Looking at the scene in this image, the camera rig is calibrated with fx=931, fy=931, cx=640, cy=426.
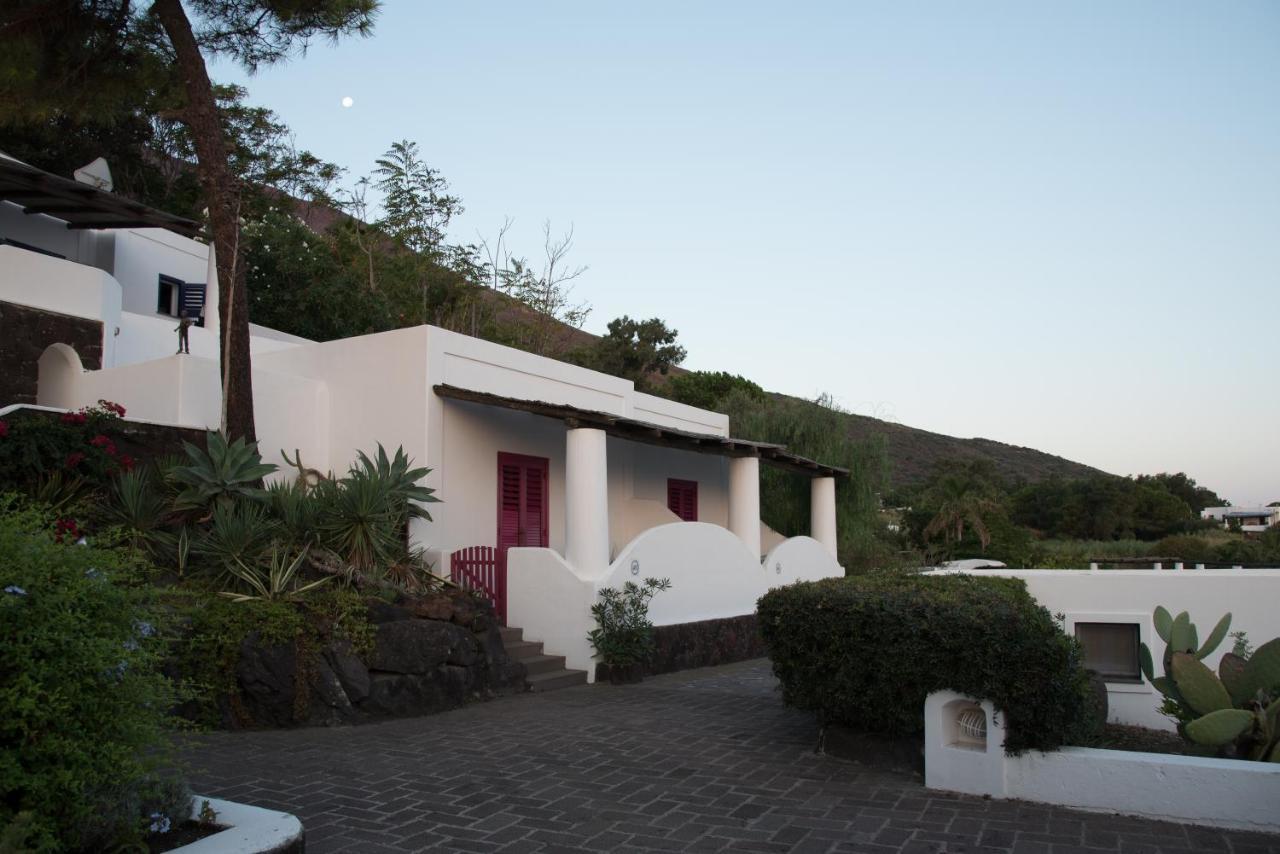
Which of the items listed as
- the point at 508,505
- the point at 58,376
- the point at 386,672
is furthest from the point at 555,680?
the point at 58,376

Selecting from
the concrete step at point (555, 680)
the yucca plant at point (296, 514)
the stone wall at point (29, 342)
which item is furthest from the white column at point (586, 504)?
the stone wall at point (29, 342)

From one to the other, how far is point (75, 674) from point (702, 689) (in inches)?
313

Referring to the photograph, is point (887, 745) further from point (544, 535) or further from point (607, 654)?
point (544, 535)

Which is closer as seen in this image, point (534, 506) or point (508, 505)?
point (508, 505)

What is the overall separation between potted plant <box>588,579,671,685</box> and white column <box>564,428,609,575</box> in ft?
1.49

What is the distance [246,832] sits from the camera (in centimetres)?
416

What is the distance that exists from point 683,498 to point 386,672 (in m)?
9.82

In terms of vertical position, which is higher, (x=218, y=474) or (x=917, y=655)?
(x=218, y=474)

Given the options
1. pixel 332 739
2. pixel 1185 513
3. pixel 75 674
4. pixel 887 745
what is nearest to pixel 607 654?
pixel 332 739

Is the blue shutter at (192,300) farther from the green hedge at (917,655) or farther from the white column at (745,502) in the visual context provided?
the green hedge at (917,655)

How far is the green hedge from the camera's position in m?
5.95

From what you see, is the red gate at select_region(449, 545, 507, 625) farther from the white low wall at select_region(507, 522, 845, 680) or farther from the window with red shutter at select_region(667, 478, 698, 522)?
the window with red shutter at select_region(667, 478, 698, 522)

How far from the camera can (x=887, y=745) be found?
689 cm

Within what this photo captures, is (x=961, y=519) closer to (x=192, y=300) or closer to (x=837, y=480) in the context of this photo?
(x=837, y=480)
